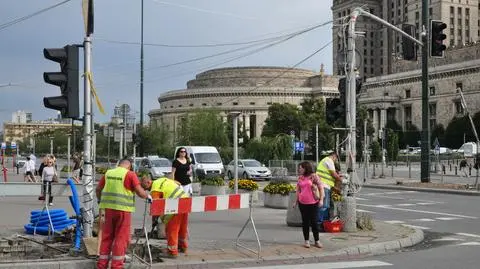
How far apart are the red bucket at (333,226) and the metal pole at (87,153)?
520cm

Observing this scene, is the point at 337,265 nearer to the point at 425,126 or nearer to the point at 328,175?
the point at 328,175

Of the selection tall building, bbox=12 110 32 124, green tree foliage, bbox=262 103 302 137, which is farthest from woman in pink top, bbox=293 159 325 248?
tall building, bbox=12 110 32 124

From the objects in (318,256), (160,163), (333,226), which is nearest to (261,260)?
(318,256)

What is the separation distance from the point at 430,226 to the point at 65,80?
10053mm

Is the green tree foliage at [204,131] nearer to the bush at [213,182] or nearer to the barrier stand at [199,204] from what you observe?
the bush at [213,182]

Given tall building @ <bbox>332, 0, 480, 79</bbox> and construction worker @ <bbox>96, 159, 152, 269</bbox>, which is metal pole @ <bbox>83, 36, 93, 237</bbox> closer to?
construction worker @ <bbox>96, 159, 152, 269</bbox>

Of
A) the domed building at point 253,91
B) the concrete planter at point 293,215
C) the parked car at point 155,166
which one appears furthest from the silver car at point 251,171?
the domed building at point 253,91

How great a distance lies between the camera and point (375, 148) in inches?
2830

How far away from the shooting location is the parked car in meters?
37.5

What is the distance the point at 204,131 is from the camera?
72750 mm

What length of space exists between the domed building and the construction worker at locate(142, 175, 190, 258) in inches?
5135

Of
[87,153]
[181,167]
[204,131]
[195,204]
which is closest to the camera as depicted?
[195,204]

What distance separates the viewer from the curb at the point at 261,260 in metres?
8.66

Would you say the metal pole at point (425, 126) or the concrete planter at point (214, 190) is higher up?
the metal pole at point (425, 126)
